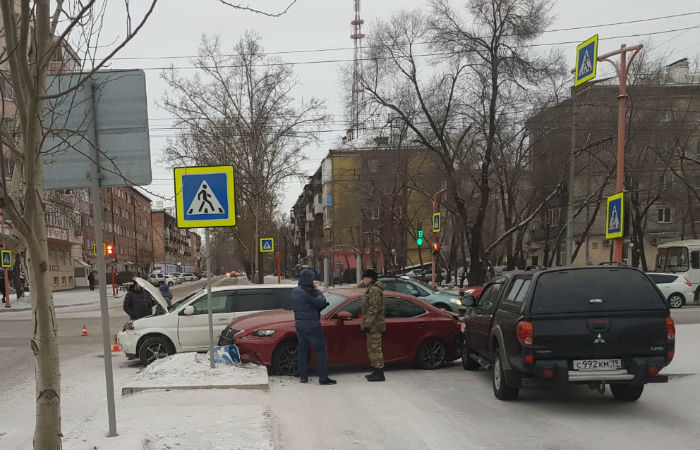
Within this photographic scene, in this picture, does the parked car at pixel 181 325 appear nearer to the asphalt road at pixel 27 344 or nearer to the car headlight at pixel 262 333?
the asphalt road at pixel 27 344

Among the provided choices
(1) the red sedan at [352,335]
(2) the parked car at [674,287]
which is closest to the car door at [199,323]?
(1) the red sedan at [352,335]

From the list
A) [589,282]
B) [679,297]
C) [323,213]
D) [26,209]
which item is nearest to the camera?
[26,209]

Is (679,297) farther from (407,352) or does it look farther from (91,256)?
(91,256)

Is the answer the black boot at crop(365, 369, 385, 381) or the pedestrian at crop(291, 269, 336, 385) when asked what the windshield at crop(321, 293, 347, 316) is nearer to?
the pedestrian at crop(291, 269, 336, 385)

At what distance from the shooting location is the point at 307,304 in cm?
780

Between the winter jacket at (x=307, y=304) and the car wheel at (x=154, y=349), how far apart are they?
12.2 ft

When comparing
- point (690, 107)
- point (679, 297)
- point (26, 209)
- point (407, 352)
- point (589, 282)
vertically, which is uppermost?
point (690, 107)

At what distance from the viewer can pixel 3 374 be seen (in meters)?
9.73

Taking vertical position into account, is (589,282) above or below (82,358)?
above

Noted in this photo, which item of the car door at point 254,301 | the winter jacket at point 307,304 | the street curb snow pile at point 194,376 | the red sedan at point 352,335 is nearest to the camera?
the street curb snow pile at point 194,376

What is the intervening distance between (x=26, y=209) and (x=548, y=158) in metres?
30.5

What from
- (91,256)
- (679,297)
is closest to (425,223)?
(679,297)

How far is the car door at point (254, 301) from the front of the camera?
419 inches

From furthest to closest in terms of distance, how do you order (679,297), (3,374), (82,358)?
(679,297)
(82,358)
(3,374)
